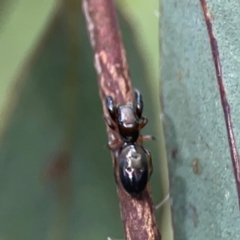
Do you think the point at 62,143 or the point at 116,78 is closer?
the point at 116,78

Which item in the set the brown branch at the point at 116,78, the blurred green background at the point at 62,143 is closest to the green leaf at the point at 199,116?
the brown branch at the point at 116,78

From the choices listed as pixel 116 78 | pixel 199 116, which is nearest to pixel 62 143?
pixel 116 78

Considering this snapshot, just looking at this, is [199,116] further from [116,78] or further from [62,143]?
[62,143]

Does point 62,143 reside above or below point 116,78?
below

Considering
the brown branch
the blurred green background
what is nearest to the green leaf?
the brown branch

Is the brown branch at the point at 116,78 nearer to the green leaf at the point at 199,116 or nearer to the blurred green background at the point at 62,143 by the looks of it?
the green leaf at the point at 199,116

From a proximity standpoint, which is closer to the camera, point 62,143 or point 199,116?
point 199,116

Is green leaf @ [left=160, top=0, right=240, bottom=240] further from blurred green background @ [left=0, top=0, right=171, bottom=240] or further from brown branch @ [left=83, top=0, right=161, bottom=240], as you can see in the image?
blurred green background @ [left=0, top=0, right=171, bottom=240]
